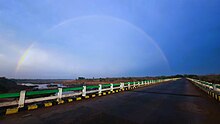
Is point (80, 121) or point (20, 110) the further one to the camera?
point (20, 110)

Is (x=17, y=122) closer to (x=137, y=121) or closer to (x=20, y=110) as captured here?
(x=20, y=110)

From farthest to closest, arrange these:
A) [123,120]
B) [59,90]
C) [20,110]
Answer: [59,90], [20,110], [123,120]

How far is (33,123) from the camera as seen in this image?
466cm

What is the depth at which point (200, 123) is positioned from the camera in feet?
15.8

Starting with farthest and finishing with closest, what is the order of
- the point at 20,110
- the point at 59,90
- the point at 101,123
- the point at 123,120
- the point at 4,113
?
the point at 59,90
the point at 20,110
the point at 4,113
the point at 123,120
the point at 101,123

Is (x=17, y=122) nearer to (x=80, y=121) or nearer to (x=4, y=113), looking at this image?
(x=4, y=113)

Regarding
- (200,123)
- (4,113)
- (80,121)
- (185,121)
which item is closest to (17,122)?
(4,113)

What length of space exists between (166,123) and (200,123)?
139cm

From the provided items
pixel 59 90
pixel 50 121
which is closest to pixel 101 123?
pixel 50 121

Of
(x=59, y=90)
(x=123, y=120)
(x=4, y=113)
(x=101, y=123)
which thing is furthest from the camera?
(x=59, y=90)

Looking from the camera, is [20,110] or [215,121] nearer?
[215,121]

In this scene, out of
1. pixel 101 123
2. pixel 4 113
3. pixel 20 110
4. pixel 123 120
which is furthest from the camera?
pixel 20 110

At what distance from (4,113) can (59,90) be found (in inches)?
133

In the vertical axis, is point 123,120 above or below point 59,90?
below
